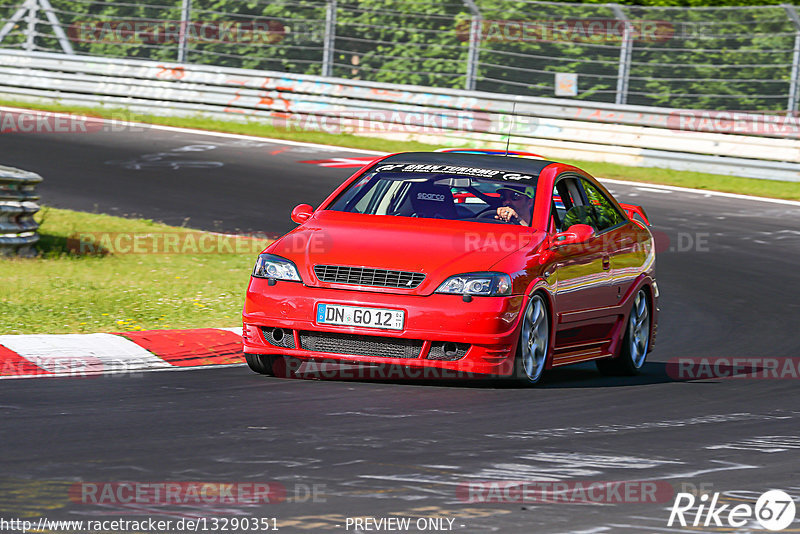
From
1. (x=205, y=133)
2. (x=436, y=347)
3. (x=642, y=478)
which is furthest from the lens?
(x=205, y=133)

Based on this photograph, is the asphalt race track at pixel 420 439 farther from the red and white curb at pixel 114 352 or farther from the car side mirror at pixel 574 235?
the car side mirror at pixel 574 235

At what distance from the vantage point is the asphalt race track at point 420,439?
226 inches

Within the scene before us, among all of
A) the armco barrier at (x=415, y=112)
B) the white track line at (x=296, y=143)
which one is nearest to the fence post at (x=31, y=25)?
the armco barrier at (x=415, y=112)

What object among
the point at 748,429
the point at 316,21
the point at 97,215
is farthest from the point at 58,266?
the point at 316,21

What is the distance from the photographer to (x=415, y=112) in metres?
24.0

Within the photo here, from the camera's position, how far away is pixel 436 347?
870 centimetres

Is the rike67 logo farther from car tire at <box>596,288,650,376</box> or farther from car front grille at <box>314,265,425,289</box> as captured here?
car tire at <box>596,288,650,376</box>

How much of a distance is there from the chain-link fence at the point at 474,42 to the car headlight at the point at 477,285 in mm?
14622

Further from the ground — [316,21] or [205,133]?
[316,21]

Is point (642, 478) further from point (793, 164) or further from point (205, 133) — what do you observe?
point (205, 133)

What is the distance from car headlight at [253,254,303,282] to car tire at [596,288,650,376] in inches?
107

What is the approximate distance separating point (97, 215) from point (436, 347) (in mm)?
8618

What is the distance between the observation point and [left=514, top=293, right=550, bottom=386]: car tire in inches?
350

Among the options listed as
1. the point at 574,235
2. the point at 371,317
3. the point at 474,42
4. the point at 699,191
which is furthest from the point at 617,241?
the point at 474,42
